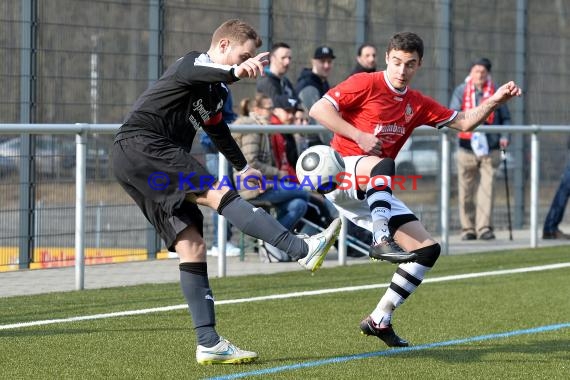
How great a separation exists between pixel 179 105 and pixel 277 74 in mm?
6474

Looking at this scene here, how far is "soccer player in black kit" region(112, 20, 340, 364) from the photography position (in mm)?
6641

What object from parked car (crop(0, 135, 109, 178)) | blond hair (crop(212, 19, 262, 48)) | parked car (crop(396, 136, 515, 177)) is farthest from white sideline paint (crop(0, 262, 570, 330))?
blond hair (crop(212, 19, 262, 48))

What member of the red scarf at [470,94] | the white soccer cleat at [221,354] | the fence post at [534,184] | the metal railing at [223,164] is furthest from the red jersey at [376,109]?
the red scarf at [470,94]

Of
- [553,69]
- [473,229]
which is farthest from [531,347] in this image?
[553,69]

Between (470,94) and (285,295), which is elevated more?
(470,94)

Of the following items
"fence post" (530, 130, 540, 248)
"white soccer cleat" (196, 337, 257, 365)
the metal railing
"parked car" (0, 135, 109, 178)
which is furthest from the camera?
"fence post" (530, 130, 540, 248)

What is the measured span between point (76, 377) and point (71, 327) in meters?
1.78

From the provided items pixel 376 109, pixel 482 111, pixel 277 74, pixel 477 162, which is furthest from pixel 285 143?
pixel 376 109

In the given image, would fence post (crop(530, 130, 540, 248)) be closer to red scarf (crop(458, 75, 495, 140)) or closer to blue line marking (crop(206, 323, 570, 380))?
red scarf (crop(458, 75, 495, 140))

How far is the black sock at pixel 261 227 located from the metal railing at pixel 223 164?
3.48 metres

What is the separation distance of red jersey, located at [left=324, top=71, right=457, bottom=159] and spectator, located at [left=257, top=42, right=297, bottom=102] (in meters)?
5.04

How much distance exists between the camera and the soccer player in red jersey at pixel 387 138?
7.51m

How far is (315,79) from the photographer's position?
13648 millimetres

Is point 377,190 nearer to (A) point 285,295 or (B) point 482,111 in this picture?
(B) point 482,111
